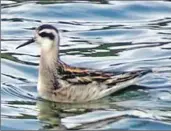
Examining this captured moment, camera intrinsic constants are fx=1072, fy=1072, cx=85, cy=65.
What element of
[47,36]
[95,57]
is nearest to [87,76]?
[47,36]

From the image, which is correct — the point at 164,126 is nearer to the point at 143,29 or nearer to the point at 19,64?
the point at 19,64

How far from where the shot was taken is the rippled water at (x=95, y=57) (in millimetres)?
14883

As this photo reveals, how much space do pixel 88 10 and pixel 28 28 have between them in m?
2.08

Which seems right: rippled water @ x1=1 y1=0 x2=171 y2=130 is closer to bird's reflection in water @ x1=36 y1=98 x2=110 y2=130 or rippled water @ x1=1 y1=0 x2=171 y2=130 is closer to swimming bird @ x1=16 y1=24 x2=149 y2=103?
bird's reflection in water @ x1=36 y1=98 x2=110 y2=130

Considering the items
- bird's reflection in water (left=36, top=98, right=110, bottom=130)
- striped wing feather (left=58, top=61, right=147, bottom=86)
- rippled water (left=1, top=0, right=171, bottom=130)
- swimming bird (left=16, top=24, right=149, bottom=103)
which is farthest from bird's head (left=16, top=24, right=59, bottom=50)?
bird's reflection in water (left=36, top=98, right=110, bottom=130)

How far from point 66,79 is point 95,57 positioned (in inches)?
98.3

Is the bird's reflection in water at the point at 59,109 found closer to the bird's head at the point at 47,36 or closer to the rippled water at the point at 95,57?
the rippled water at the point at 95,57

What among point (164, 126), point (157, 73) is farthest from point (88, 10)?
point (164, 126)

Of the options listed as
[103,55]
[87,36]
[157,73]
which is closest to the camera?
[157,73]

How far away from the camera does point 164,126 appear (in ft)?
47.4

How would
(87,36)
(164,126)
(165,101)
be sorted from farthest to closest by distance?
(87,36), (165,101), (164,126)

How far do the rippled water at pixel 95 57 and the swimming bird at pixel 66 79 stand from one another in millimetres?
155

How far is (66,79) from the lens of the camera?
15945mm

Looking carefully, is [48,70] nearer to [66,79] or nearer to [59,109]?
[66,79]
